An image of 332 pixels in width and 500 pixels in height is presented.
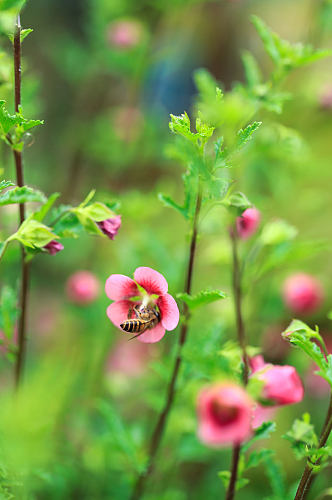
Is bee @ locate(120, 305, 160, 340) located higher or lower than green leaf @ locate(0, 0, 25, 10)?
lower

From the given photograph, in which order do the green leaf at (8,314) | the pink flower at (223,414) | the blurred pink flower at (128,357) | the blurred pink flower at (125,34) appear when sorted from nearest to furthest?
the pink flower at (223,414) → the green leaf at (8,314) → the blurred pink flower at (125,34) → the blurred pink flower at (128,357)

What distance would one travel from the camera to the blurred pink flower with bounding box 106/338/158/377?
5.79ft

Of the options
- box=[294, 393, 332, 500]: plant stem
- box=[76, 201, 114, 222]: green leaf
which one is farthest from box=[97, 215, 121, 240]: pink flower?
box=[294, 393, 332, 500]: plant stem

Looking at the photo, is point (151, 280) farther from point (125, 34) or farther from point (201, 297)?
point (125, 34)

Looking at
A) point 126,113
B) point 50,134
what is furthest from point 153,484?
point 50,134

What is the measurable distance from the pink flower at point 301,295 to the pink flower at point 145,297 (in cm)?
69

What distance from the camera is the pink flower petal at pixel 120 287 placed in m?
0.68

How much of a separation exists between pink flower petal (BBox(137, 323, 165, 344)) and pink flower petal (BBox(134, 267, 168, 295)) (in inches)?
2.0

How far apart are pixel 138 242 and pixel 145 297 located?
694 mm

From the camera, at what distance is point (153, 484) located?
1211 mm

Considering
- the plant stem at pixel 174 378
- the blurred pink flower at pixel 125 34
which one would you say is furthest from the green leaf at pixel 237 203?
the blurred pink flower at pixel 125 34

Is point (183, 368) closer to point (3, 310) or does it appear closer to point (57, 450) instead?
point (3, 310)

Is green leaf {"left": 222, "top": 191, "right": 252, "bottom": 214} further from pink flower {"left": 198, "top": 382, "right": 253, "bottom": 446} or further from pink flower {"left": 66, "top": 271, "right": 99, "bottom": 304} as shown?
pink flower {"left": 66, "top": 271, "right": 99, "bottom": 304}

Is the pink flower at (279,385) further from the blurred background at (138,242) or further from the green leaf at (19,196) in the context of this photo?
the green leaf at (19,196)
